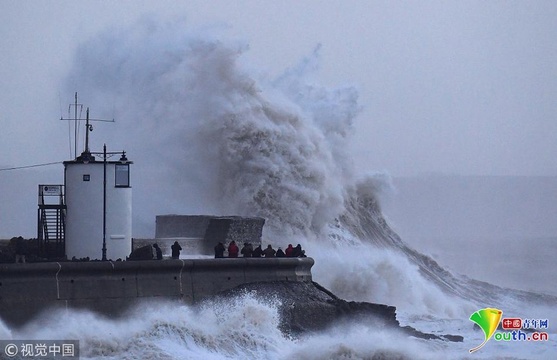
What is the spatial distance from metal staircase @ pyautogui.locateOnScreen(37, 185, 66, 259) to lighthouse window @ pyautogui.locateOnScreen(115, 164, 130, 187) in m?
1.04

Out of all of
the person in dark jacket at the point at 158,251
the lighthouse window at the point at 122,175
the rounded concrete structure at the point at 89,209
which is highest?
the lighthouse window at the point at 122,175

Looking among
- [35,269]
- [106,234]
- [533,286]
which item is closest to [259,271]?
[106,234]

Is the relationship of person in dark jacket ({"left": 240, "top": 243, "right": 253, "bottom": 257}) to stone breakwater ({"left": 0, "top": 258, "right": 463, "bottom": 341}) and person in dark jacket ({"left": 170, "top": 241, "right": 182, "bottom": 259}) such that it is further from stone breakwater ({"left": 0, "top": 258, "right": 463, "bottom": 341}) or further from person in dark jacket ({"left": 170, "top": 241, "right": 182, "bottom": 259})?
person in dark jacket ({"left": 170, "top": 241, "right": 182, "bottom": 259})

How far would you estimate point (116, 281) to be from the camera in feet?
71.4

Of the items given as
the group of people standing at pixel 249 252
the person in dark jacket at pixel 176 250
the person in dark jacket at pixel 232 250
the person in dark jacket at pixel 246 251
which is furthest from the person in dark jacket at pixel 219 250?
the person in dark jacket at pixel 176 250

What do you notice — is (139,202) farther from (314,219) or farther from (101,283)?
(101,283)

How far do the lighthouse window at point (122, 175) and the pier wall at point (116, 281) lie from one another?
5.26 ft

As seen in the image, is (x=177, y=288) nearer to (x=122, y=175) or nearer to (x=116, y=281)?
(x=116, y=281)

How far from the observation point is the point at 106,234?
22.7 m

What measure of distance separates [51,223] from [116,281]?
8.24 feet

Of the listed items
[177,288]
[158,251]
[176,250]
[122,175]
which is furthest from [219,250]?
[122,175]

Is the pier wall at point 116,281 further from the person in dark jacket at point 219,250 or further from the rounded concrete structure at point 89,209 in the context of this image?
the rounded concrete structure at point 89,209

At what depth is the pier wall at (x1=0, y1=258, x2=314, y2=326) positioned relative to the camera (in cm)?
2066

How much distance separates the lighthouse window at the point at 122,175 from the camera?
22.9 m
